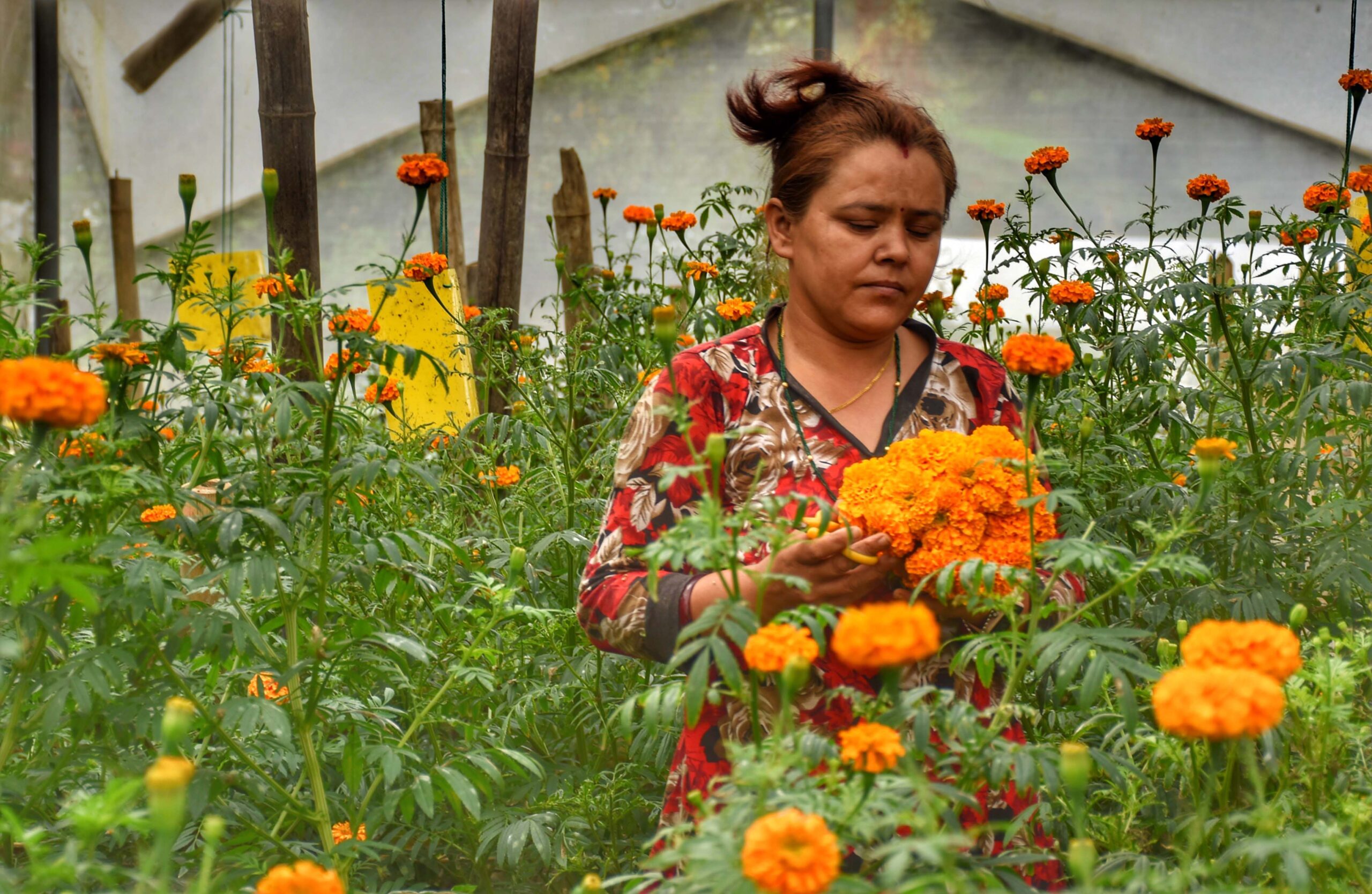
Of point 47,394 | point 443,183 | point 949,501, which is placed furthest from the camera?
point 443,183

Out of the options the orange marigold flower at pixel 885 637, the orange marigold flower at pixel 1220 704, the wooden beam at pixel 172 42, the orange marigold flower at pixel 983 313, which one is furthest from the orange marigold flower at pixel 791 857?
the wooden beam at pixel 172 42

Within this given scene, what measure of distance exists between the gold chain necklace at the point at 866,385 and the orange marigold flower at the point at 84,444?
921 millimetres

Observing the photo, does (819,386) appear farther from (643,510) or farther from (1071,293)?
(1071,293)

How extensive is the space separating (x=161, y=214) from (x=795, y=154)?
4.47 meters

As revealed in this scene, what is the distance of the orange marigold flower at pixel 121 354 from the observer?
150cm

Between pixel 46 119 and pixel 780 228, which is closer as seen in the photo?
pixel 780 228

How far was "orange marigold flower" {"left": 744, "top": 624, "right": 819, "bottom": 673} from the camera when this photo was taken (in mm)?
939

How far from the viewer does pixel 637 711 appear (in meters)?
2.36

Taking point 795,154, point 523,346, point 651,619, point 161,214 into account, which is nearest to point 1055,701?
point 651,619

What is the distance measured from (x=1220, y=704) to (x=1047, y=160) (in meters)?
2.29

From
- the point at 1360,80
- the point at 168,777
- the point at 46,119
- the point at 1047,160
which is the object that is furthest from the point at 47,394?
the point at 46,119

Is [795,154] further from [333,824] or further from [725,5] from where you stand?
[725,5]

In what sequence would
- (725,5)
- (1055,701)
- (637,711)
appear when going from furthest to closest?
1. (725,5)
2. (637,711)
3. (1055,701)

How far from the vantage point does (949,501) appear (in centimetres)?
116
